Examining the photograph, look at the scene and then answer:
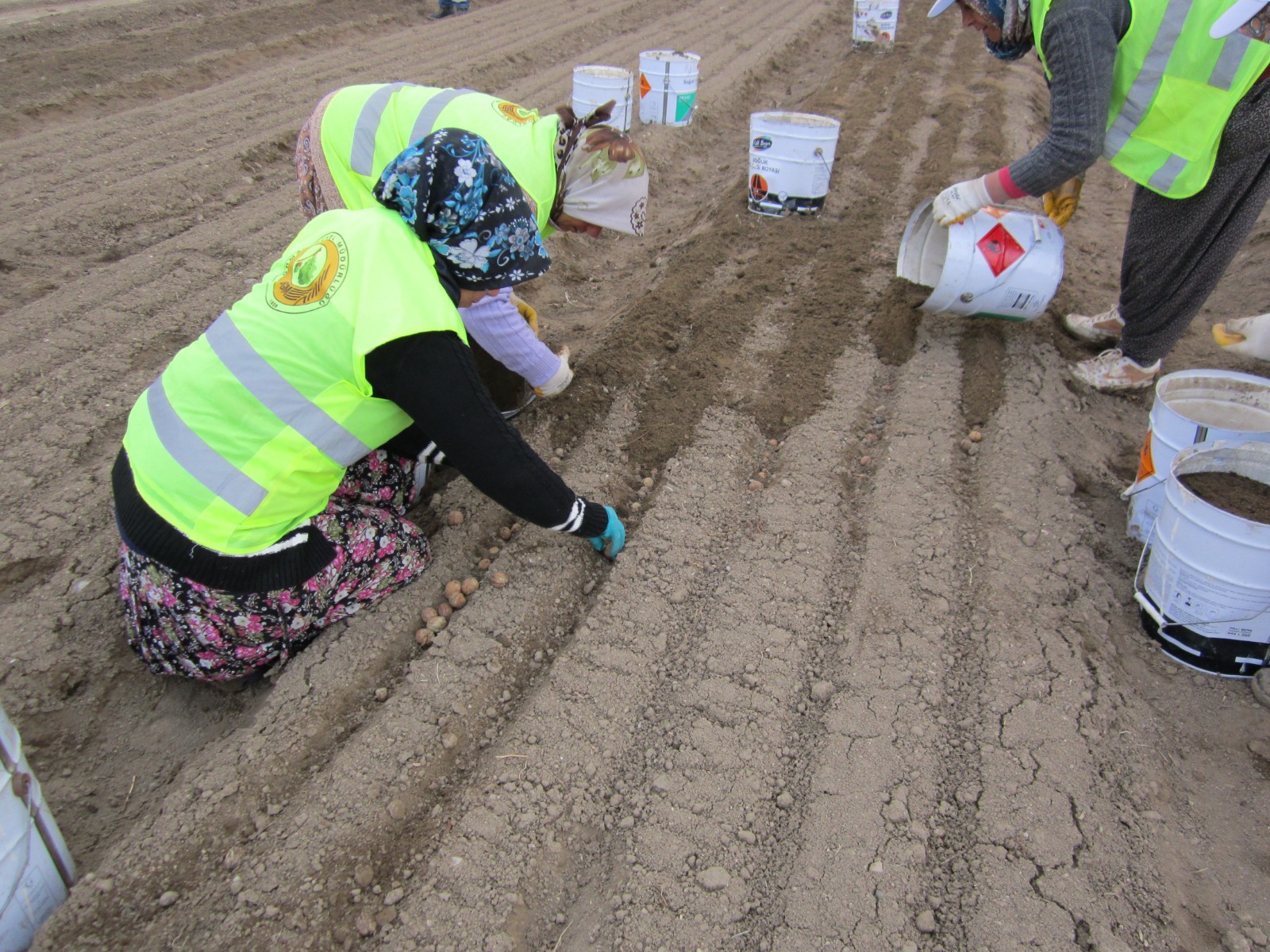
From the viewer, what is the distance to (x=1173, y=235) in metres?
2.76

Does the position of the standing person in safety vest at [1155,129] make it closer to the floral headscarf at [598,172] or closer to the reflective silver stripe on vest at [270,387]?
the floral headscarf at [598,172]

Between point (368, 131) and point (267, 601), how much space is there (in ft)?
4.65

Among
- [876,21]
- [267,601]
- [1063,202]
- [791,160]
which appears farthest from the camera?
[876,21]

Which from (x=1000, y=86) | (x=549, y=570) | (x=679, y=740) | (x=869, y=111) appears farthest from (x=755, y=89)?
(x=679, y=740)

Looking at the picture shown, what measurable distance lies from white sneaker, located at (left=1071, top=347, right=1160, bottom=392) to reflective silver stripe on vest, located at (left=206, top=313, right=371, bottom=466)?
2853mm

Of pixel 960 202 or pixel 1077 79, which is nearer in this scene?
pixel 1077 79

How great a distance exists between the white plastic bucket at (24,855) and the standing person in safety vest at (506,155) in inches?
59.9

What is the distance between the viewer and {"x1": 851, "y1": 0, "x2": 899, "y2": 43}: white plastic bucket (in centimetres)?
794

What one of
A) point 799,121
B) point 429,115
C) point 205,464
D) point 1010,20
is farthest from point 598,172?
point 799,121

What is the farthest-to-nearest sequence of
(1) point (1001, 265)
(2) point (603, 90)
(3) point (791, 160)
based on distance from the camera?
1. (2) point (603, 90)
2. (3) point (791, 160)
3. (1) point (1001, 265)

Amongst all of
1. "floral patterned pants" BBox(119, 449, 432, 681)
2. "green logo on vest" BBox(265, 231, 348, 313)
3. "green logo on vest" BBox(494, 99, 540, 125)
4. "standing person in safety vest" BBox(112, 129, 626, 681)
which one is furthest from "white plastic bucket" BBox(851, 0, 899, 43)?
"green logo on vest" BBox(265, 231, 348, 313)

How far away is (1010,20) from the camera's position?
102 inches

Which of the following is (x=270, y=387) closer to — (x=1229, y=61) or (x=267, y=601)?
(x=267, y=601)

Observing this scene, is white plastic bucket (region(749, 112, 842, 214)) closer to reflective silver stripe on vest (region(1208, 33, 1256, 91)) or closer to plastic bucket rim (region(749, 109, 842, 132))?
plastic bucket rim (region(749, 109, 842, 132))
